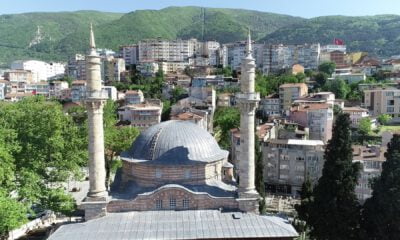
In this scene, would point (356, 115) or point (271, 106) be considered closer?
point (356, 115)

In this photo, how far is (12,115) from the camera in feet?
89.5

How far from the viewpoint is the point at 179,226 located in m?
19.5

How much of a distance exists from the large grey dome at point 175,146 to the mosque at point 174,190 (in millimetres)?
47

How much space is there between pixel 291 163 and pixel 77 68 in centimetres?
9439

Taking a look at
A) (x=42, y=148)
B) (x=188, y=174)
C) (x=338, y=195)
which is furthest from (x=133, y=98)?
(x=338, y=195)

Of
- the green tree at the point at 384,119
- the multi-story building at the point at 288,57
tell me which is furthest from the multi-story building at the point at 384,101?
the multi-story building at the point at 288,57

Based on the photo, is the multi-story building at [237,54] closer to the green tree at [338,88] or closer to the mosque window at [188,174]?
the green tree at [338,88]

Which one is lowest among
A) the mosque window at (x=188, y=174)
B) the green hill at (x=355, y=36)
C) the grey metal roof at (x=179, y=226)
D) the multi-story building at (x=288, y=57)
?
the grey metal roof at (x=179, y=226)

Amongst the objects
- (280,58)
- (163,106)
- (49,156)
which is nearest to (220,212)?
(49,156)

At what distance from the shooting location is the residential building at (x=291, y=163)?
45.0 m

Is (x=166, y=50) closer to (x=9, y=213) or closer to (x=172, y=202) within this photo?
(x=172, y=202)

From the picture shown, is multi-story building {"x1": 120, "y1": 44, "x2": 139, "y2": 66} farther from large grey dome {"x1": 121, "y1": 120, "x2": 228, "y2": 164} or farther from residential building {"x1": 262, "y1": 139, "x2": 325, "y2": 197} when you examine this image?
large grey dome {"x1": 121, "y1": 120, "x2": 228, "y2": 164}

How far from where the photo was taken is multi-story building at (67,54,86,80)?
12181 cm

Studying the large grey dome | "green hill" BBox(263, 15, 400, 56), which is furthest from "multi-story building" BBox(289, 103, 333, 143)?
"green hill" BBox(263, 15, 400, 56)
